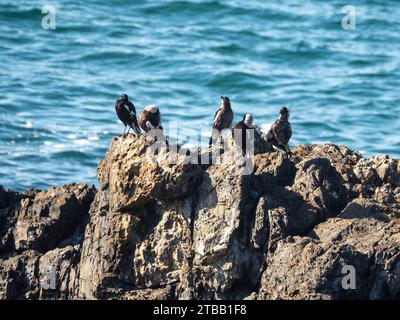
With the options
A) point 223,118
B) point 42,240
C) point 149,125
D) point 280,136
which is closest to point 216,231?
point 280,136

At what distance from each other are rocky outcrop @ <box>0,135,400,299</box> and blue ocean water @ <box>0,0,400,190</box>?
13321 mm

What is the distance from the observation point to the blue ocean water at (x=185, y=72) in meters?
36.6

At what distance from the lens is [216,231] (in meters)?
16.3

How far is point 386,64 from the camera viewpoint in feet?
153

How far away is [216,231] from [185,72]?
29471 millimetres

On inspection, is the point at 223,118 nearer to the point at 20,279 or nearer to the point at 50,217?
the point at 50,217

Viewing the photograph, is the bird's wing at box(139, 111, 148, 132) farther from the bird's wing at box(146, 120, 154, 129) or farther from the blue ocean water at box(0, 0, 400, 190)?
the blue ocean water at box(0, 0, 400, 190)

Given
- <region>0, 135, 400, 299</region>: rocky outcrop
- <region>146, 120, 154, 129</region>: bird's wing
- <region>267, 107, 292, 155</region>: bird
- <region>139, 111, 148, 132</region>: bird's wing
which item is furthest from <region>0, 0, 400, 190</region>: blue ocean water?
<region>267, 107, 292, 155</region>: bird

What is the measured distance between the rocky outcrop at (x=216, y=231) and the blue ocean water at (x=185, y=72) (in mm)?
13321

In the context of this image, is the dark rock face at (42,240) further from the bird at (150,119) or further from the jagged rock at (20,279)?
the bird at (150,119)

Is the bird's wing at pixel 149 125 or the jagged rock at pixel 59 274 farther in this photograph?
the bird's wing at pixel 149 125

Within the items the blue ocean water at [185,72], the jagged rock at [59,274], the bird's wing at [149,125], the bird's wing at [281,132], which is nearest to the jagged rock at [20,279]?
the jagged rock at [59,274]

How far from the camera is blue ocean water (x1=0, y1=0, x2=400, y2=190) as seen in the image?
36562 mm
